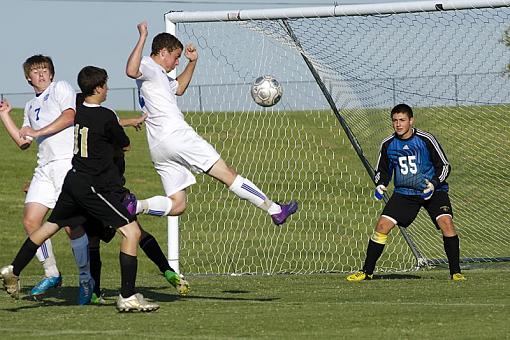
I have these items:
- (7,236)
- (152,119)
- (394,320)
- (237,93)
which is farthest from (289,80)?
(7,236)

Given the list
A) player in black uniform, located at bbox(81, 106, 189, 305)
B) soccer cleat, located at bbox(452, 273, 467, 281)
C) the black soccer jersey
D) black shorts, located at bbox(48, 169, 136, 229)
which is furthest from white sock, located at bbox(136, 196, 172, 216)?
soccer cleat, located at bbox(452, 273, 467, 281)

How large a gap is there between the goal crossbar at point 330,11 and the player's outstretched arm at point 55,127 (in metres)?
3.43

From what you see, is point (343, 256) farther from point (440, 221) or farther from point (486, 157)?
point (440, 221)

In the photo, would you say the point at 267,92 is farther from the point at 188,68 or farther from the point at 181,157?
the point at 181,157

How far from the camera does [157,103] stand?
1073 centimetres

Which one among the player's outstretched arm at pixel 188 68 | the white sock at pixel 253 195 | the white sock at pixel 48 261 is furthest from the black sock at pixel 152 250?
the player's outstretched arm at pixel 188 68

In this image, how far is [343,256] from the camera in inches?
694

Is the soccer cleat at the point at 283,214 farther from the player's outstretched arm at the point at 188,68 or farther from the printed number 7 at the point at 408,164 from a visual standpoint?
the printed number 7 at the point at 408,164

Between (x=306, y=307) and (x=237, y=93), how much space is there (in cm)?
776

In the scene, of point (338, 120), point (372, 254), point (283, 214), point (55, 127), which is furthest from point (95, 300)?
point (338, 120)

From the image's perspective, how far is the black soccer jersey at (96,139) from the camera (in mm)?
9398

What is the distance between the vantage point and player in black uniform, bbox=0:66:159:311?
370 inches

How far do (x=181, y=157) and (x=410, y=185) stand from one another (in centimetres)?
311

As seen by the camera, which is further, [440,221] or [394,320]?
[440,221]
